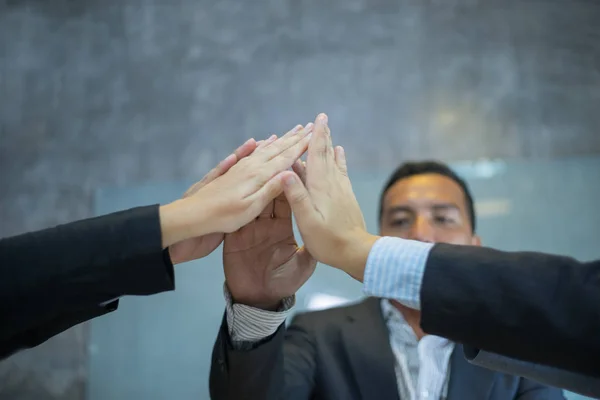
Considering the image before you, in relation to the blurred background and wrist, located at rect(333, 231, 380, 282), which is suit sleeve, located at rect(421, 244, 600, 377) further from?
the blurred background

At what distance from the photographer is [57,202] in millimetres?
1786

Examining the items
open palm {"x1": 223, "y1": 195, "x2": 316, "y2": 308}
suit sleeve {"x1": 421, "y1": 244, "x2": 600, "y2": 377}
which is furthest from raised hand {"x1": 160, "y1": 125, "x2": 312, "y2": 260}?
suit sleeve {"x1": 421, "y1": 244, "x2": 600, "y2": 377}

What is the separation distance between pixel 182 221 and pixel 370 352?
599mm

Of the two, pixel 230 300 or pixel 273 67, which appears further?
pixel 273 67

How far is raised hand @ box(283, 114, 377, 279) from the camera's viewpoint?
857mm

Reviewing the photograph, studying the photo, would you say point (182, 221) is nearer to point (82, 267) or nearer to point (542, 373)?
point (82, 267)

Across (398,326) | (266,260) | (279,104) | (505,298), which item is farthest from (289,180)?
(279,104)

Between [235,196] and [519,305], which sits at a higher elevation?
[235,196]

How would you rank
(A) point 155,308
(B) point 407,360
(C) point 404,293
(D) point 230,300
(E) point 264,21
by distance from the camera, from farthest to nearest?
(E) point 264,21, (A) point 155,308, (B) point 407,360, (D) point 230,300, (C) point 404,293

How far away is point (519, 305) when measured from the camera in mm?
651

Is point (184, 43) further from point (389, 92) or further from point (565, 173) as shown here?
point (565, 173)

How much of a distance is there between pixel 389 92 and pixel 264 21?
0.48m

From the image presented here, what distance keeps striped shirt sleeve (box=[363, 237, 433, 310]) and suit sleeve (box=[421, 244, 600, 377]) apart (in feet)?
0.06

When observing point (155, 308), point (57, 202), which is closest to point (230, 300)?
point (155, 308)
